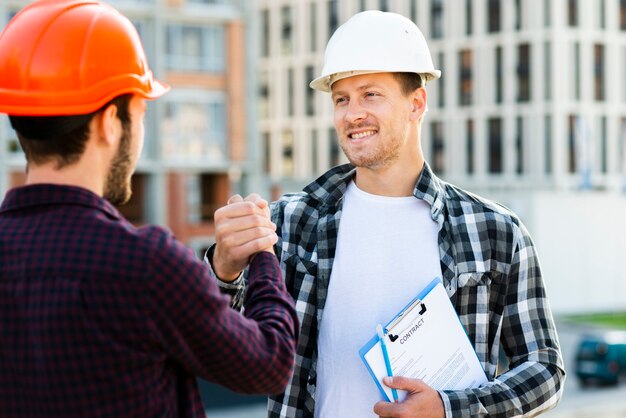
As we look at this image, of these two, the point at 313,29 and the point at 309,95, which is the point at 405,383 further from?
the point at 313,29

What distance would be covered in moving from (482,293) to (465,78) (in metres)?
46.1

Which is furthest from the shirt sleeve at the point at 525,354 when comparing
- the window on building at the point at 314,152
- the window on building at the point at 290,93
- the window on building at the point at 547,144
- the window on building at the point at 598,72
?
the window on building at the point at 290,93

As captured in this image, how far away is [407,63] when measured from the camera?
3.31 m

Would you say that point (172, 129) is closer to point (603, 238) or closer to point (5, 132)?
point (5, 132)

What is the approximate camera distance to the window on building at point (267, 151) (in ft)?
186

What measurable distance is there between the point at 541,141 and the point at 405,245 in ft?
142

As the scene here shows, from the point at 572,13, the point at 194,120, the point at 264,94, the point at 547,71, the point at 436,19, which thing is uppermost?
the point at 436,19

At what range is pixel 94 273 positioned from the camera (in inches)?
75.5

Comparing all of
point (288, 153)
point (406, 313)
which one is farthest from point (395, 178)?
point (288, 153)

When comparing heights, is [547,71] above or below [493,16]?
below

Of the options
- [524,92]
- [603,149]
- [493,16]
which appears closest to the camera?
[524,92]

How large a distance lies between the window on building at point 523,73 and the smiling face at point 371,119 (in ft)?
144

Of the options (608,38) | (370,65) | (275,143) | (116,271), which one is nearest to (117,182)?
(116,271)

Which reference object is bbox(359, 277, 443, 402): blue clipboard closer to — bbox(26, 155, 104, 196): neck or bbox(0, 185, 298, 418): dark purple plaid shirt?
bbox(0, 185, 298, 418): dark purple plaid shirt
